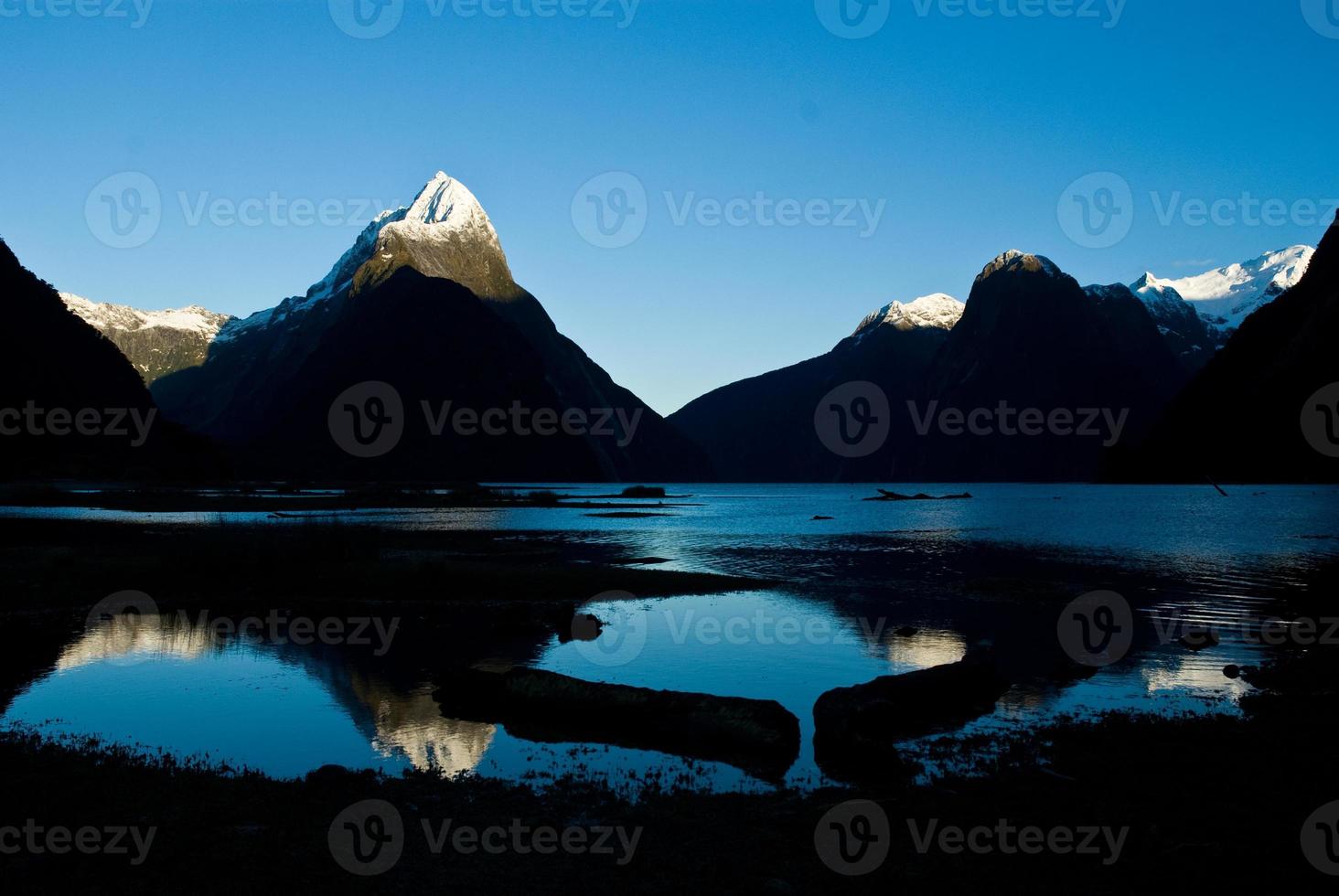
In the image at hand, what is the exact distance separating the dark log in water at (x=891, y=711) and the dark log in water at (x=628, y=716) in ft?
2.69

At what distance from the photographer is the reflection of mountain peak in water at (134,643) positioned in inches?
1037

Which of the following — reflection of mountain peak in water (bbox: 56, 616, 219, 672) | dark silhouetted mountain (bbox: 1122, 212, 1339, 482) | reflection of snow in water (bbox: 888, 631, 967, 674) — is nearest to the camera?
reflection of snow in water (bbox: 888, 631, 967, 674)

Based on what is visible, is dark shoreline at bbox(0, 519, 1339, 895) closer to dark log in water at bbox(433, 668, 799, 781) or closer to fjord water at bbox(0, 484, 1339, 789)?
fjord water at bbox(0, 484, 1339, 789)

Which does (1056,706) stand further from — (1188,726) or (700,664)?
(700,664)

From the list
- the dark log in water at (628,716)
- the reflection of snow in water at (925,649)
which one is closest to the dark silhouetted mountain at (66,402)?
the dark log in water at (628,716)

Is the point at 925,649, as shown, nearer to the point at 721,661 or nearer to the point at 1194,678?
the point at 721,661

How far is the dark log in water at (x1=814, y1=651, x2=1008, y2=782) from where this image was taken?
54.4 ft

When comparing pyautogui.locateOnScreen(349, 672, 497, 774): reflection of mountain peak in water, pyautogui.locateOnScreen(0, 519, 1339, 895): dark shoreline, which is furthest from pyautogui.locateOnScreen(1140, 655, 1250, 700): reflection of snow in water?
pyautogui.locateOnScreen(349, 672, 497, 774): reflection of mountain peak in water

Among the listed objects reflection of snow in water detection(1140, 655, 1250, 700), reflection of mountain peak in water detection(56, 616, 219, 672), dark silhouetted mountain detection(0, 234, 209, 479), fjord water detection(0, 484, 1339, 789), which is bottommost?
reflection of mountain peak in water detection(56, 616, 219, 672)

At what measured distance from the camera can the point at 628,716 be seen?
1919cm

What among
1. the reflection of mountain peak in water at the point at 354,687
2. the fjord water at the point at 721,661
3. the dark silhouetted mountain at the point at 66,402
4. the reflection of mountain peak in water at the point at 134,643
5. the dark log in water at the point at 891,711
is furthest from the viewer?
the dark silhouetted mountain at the point at 66,402

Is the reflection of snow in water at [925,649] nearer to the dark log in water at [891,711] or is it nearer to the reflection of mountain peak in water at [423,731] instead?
the dark log in water at [891,711]

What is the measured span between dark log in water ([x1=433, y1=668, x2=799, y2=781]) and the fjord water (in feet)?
1.72

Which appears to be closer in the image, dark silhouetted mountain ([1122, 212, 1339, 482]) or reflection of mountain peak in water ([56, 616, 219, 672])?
reflection of mountain peak in water ([56, 616, 219, 672])
